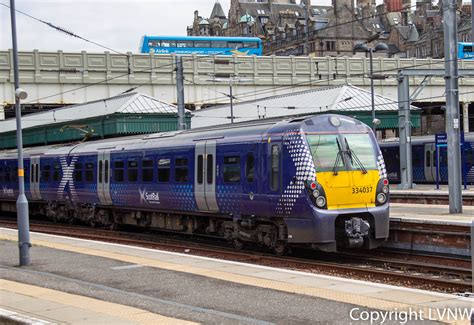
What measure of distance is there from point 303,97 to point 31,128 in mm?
17807

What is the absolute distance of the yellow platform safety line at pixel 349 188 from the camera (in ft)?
51.8

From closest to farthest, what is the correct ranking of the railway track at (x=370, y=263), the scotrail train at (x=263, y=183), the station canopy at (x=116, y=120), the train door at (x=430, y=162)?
1. the railway track at (x=370, y=263)
2. the scotrail train at (x=263, y=183)
3. the train door at (x=430, y=162)
4. the station canopy at (x=116, y=120)

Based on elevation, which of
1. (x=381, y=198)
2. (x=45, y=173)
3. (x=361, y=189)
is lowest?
(x=381, y=198)

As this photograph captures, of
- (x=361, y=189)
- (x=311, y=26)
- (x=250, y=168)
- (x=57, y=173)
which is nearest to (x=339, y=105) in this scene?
(x=57, y=173)

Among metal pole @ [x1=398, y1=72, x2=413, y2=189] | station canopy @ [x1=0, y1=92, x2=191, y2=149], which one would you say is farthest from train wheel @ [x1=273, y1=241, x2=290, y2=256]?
station canopy @ [x1=0, y1=92, x2=191, y2=149]

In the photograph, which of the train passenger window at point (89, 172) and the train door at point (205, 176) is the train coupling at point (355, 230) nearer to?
the train door at point (205, 176)

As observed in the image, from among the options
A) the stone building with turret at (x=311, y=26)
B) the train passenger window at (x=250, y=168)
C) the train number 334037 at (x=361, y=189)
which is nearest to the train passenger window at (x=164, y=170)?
the train passenger window at (x=250, y=168)

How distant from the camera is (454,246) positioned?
16.7 meters

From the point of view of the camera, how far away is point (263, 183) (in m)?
16.9

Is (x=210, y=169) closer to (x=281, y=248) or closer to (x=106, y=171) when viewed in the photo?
(x=281, y=248)

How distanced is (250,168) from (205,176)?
223 centimetres

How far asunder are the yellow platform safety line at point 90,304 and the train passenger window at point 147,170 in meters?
9.74

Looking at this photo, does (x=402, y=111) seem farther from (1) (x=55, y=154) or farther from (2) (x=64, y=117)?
(2) (x=64, y=117)

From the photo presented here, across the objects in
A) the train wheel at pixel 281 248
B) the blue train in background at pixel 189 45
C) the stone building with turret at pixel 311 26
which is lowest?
the train wheel at pixel 281 248
